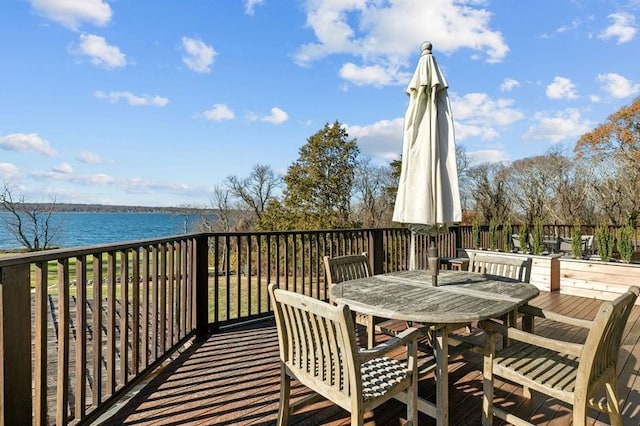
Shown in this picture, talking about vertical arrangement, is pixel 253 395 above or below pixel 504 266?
below

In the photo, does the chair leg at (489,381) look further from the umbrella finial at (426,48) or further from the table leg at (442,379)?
the umbrella finial at (426,48)

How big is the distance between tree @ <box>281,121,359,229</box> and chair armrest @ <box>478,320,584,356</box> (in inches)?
544

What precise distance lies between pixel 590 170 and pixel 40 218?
30472 mm

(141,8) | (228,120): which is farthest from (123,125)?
(141,8)

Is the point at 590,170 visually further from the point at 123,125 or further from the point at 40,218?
the point at 40,218

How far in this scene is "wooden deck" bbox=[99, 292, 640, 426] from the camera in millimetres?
2227

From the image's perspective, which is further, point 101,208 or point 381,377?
point 101,208

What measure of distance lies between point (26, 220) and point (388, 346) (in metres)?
26.5

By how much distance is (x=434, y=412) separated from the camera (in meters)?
2.04

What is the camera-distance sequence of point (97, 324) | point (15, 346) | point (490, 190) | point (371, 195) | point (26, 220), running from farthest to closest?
point (26, 220)
point (371, 195)
point (490, 190)
point (97, 324)
point (15, 346)

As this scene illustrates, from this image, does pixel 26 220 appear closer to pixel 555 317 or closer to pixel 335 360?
pixel 335 360

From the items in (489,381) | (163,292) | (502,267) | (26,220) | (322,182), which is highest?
(322,182)

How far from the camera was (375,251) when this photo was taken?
527 centimetres

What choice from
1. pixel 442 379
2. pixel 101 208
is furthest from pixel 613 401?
pixel 101 208
